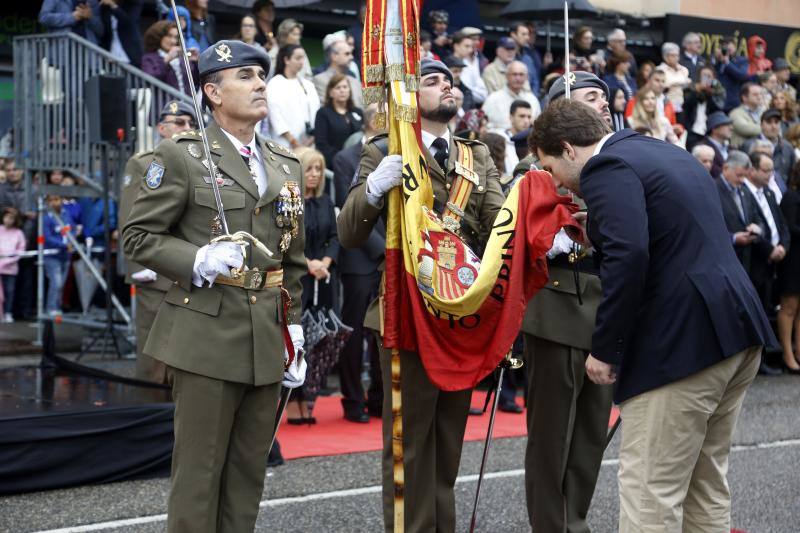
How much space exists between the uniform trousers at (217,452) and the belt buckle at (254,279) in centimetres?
38

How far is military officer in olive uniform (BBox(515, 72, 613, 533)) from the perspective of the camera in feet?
17.9

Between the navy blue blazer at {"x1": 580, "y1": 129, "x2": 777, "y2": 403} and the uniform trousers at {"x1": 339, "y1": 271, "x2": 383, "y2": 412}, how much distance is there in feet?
15.2

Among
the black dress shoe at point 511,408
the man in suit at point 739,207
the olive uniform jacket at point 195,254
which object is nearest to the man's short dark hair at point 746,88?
the man in suit at point 739,207

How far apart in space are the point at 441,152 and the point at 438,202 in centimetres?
24

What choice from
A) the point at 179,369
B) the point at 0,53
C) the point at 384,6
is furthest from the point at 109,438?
the point at 0,53

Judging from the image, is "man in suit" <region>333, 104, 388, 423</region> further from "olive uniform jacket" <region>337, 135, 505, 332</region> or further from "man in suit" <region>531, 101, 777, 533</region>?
"man in suit" <region>531, 101, 777, 533</region>

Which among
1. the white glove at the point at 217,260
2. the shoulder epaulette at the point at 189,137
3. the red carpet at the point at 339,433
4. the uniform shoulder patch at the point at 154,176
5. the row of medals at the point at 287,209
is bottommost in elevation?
the red carpet at the point at 339,433

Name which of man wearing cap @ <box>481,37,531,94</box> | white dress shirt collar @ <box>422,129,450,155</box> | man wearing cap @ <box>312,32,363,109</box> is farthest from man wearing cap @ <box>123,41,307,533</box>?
man wearing cap @ <box>481,37,531,94</box>

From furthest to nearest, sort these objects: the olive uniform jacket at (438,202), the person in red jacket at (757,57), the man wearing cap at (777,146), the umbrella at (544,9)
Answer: the person in red jacket at (757,57) → the umbrella at (544,9) → the man wearing cap at (777,146) → the olive uniform jacket at (438,202)

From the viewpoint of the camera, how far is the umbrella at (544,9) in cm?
1494

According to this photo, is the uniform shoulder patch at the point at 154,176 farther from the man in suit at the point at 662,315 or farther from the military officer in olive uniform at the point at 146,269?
the military officer in olive uniform at the point at 146,269

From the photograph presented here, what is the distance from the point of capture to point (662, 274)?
4.33m

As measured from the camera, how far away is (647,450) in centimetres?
435

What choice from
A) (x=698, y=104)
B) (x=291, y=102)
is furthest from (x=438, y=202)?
(x=698, y=104)
